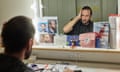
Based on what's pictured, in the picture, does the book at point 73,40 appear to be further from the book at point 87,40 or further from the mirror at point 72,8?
the mirror at point 72,8

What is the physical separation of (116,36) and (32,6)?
1.03 m

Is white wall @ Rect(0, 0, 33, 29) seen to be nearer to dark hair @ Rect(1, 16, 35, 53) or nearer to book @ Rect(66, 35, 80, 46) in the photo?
book @ Rect(66, 35, 80, 46)

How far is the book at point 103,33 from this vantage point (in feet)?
7.33

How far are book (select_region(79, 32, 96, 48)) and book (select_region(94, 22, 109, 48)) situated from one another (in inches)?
2.3

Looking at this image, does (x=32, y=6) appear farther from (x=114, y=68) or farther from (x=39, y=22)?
(x=114, y=68)

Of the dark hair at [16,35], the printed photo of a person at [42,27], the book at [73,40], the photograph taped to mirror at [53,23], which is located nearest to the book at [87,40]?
the book at [73,40]

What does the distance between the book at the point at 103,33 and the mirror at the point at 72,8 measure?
171 mm

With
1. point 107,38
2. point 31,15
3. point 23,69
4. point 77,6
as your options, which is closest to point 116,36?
point 107,38

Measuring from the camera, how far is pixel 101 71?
2.07 meters

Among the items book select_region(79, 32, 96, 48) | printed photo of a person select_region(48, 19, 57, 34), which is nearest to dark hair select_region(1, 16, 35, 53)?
book select_region(79, 32, 96, 48)

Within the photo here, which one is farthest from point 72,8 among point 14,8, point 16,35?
point 16,35

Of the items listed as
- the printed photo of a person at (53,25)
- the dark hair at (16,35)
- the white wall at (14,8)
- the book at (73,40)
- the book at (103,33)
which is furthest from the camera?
the white wall at (14,8)

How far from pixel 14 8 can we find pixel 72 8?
2.28 ft

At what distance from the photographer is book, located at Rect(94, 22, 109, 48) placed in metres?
2.23
